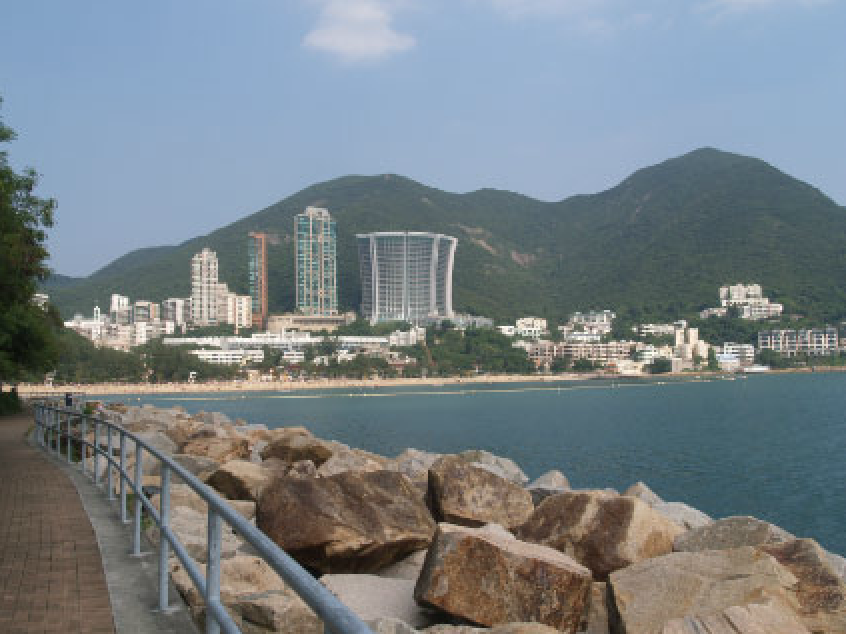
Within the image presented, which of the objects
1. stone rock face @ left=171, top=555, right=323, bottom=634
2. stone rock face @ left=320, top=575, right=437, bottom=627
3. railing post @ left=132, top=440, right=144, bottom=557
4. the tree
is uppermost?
the tree

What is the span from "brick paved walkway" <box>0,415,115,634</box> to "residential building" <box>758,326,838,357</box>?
185m

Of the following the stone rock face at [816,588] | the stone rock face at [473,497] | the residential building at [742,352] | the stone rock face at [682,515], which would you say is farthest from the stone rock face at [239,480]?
the residential building at [742,352]

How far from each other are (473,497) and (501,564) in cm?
326

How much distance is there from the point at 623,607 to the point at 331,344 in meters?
166

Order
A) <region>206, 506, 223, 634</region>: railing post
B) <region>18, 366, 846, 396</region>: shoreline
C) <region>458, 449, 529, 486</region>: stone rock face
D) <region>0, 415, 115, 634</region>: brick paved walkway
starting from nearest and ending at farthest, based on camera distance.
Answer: <region>206, 506, 223, 634</region>: railing post
<region>0, 415, 115, 634</region>: brick paved walkway
<region>458, 449, 529, 486</region>: stone rock face
<region>18, 366, 846, 396</region>: shoreline

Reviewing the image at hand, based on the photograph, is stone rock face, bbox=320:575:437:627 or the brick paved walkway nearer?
the brick paved walkway

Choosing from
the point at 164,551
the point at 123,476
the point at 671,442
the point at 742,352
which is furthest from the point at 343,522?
the point at 742,352

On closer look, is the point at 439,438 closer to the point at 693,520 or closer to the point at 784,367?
the point at 693,520

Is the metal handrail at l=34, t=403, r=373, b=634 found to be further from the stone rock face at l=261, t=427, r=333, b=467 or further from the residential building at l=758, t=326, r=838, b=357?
the residential building at l=758, t=326, r=838, b=357

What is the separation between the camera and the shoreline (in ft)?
395

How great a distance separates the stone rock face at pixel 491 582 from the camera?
21.3 ft

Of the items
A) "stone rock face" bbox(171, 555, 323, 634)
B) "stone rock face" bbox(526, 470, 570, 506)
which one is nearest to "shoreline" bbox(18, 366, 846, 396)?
"stone rock face" bbox(526, 470, 570, 506)

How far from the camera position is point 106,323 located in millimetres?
197375

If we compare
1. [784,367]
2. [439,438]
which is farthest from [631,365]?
[439,438]
